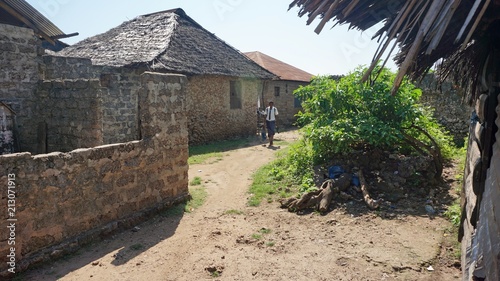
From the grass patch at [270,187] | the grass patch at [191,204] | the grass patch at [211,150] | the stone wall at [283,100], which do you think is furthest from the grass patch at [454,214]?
the stone wall at [283,100]

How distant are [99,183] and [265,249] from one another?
104 inches

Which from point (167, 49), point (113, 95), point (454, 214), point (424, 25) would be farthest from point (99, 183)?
point (167, 49)

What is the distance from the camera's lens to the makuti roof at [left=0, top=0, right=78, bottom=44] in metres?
8.87

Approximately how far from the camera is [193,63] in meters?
13.2

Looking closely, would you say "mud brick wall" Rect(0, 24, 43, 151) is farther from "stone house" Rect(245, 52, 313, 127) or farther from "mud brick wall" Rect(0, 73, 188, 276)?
"stone house" Rect(245, 52, 313, 127)

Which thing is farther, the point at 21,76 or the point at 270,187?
the point at 270,187

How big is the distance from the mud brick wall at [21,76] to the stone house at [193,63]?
→ 2.89 m

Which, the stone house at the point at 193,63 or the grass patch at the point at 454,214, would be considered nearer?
the grass patch at the point at 454,214

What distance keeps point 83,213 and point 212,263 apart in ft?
6.58

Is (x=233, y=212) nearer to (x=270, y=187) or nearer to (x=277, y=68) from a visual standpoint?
(x=270, y=187)

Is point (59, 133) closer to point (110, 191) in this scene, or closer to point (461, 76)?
point (110, 191)

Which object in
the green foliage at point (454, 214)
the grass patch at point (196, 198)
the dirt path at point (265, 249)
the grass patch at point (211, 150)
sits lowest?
the dirt path at point (265, 249)

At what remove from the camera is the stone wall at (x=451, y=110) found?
11.9 metres

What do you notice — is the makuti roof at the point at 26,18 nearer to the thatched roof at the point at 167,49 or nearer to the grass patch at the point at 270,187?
the thatched roof at the point at 167,49
